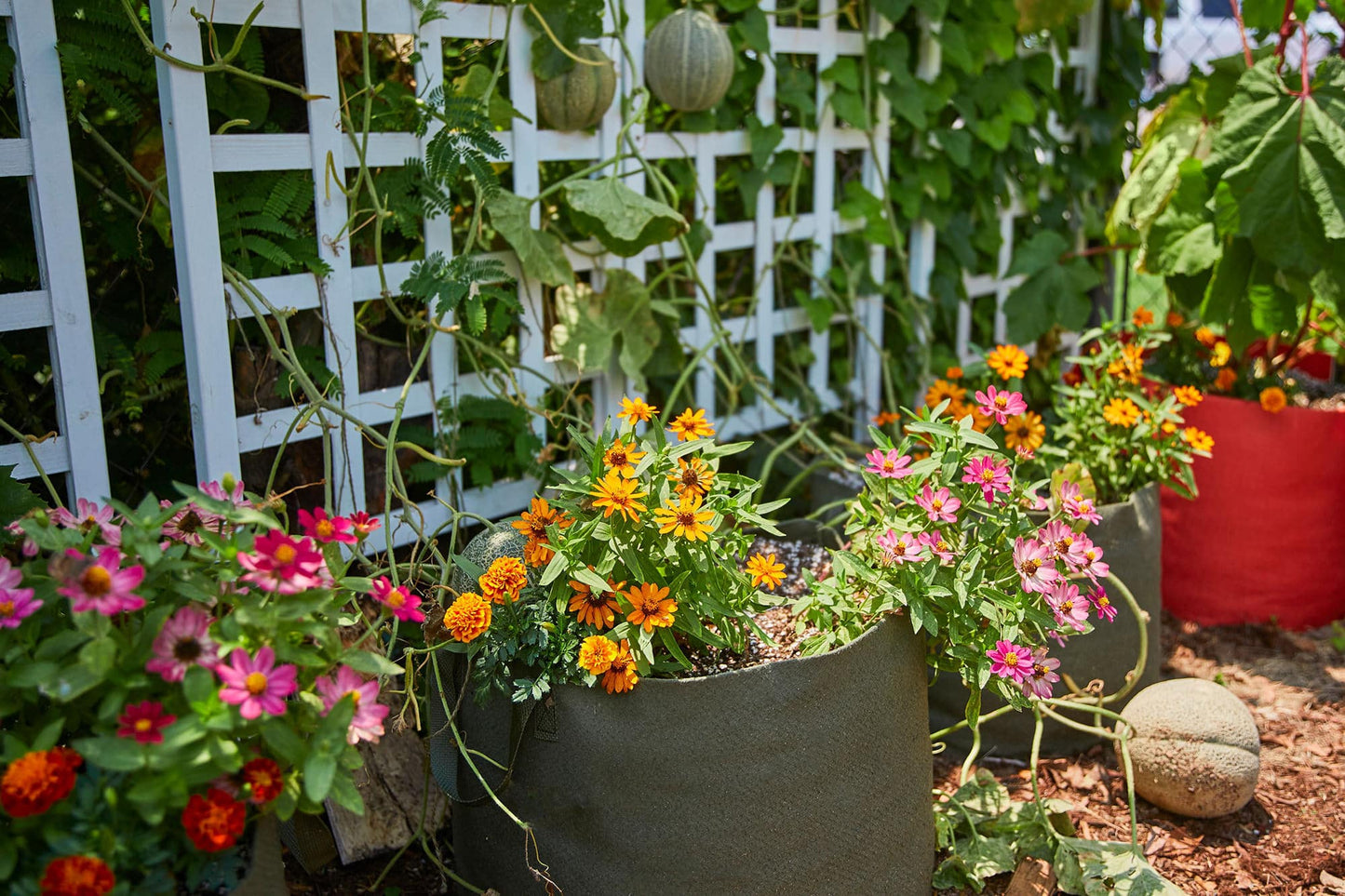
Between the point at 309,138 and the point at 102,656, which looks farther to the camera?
the point at 309,138

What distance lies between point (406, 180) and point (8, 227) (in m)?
0.63

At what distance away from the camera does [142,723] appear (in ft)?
3.76

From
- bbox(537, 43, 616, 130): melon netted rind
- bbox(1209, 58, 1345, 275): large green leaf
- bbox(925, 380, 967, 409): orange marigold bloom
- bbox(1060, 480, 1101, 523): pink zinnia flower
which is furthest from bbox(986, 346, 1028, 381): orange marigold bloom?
bbox(537, 43, 616, 130): melon netted rind

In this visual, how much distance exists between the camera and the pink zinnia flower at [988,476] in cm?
171

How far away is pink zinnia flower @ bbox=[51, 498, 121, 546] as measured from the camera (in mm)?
1297

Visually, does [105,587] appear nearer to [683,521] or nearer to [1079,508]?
[683,521]

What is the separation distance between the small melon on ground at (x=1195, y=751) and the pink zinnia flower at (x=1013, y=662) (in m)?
0.58

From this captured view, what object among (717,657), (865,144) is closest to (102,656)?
(717,657)

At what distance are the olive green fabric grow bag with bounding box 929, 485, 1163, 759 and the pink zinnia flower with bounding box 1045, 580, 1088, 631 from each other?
1.74 feet

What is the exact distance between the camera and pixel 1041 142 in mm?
3387

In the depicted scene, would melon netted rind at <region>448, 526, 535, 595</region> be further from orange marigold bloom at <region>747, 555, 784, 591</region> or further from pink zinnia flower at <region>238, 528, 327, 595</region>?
pink zinnia flower at <region>238, 528, 327, 595</region>

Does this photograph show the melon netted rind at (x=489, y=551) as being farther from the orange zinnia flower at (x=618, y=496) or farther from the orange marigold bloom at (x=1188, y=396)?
the orange marigold bloom at (x=1188, y=396)

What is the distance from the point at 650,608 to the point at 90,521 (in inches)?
26.8

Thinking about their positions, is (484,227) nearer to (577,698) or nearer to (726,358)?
(726,358)
